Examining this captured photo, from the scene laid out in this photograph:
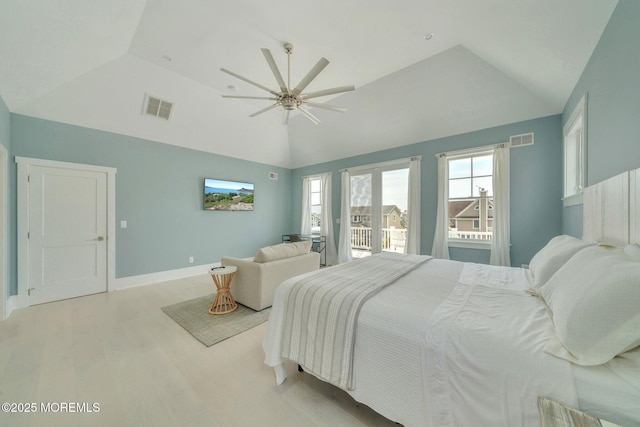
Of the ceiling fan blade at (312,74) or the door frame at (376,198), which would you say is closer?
the ceiling fan blade at (312,74)

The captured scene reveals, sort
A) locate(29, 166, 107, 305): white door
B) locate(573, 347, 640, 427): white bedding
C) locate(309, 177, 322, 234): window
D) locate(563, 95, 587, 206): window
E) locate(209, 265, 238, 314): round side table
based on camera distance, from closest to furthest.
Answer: locate(573, 347, 640, 427): white bedding
locate(563, 95, 587, 206): window
locate(209, 265, 238, 314): round side table
locate(29, 166, 107, 305): white door
locate(309, 177, 322, 234): window

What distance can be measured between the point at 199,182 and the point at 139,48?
2.43 meters

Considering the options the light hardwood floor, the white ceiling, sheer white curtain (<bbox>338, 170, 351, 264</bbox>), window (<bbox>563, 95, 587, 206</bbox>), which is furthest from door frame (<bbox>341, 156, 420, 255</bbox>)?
the light hardwood floor

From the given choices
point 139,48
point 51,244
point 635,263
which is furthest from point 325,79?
point 51,244

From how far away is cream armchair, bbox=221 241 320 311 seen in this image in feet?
9.65

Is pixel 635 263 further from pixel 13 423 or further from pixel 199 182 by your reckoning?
pixel 199 182

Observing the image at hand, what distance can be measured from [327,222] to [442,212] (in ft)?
9.07

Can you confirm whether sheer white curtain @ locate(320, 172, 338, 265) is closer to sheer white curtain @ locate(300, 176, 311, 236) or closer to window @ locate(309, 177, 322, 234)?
window @ locate(309, 177, 322, 234)

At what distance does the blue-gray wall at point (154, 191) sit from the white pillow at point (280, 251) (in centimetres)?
255

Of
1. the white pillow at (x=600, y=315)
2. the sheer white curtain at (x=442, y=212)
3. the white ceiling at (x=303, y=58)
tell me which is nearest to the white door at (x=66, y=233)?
the white ceiling at (x=303, y=58)

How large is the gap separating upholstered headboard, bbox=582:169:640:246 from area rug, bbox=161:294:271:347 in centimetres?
324

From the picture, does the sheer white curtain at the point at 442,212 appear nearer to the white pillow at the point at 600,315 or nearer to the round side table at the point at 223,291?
the white pillow at the point at 600,315

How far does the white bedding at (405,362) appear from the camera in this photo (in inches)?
34.7

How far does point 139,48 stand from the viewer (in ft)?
10.1
